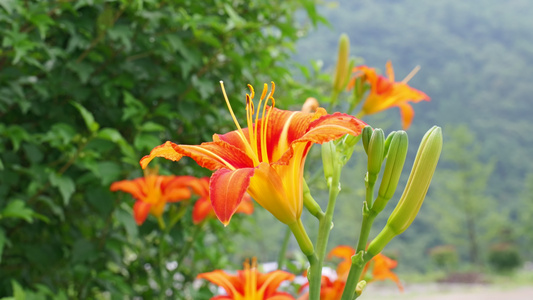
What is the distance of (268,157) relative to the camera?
61 centimetres

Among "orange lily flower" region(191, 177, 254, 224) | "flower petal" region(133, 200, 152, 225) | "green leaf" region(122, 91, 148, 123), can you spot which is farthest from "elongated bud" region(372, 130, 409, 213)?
"green leaf" region(122, 91, 148, 123)

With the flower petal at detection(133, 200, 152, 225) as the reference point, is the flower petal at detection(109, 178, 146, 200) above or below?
above

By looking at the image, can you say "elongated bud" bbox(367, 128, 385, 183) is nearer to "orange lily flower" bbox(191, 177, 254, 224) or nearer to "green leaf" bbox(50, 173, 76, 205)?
"orange lily flower" bbox(191, 177, 254, 224)

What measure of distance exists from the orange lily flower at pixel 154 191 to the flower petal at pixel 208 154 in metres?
0.54

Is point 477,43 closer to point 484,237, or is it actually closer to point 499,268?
point 484,237

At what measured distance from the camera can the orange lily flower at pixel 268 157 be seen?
0.47m

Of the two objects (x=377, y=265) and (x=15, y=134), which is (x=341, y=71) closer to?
(x=377, y=265)

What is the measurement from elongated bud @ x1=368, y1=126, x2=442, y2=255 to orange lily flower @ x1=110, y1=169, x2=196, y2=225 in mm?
633

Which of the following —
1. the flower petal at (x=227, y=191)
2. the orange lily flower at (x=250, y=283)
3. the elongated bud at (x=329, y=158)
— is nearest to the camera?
the flower petal at (x=227, y=191)

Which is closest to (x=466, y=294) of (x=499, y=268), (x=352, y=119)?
(x=499, y=268)

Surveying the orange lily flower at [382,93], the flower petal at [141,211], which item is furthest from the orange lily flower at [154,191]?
the orange lily flower at [382,93]

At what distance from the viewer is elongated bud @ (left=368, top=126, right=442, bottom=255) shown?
1.64 ft

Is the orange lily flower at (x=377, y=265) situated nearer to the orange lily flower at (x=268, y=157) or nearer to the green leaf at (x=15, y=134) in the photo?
the orange lily flower at (x=268, y=157)

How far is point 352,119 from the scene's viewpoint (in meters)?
0.50
